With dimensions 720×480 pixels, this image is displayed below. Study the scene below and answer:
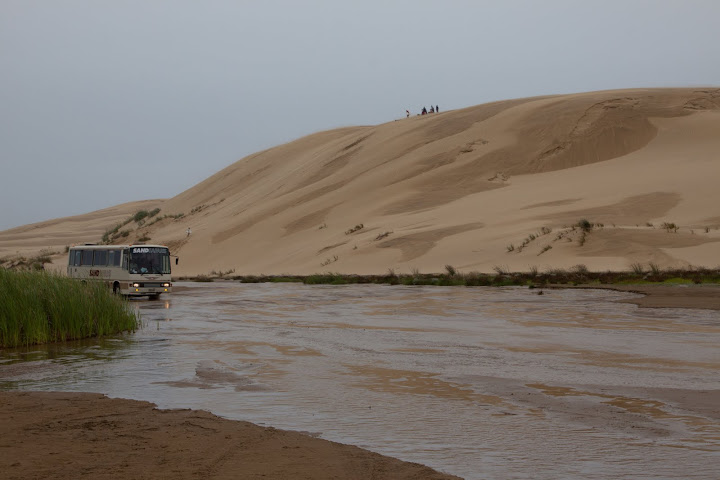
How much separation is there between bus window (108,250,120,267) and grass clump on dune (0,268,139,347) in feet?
51.6

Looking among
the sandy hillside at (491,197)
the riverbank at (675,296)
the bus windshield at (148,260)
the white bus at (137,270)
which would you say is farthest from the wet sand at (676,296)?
the bus windshield at (148,260)

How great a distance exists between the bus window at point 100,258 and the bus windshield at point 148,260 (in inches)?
78.4

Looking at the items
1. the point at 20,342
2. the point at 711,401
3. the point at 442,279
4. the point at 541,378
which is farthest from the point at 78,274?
the point at 711,401

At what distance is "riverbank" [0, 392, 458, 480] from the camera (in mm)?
6758

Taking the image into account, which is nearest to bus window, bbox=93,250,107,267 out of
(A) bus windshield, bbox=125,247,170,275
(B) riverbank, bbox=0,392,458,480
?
(A) bus windshield, bbox=125,247,170,275

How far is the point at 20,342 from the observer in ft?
53.3

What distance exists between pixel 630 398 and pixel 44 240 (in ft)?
340

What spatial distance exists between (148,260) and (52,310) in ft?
58.1

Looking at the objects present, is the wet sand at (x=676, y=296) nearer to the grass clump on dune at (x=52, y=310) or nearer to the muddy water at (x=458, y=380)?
the muddy water at (x=458, y=380)

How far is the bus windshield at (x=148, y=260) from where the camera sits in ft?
111

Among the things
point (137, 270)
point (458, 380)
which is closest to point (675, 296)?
point (458, 380)

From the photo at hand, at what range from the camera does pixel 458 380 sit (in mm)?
12031

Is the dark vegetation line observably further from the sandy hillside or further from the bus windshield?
the bus windshield

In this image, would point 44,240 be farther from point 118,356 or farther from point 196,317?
point 118,356
